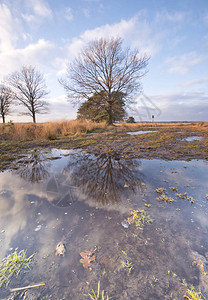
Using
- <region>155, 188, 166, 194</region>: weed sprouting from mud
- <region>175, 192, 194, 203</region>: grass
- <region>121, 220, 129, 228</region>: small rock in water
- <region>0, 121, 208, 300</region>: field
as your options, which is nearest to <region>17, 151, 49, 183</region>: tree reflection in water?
<region>0, 121, 208, 300</region>: field

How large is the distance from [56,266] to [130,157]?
343 cm

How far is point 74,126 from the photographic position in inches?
468

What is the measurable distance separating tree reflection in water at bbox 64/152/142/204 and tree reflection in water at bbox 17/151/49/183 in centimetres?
57

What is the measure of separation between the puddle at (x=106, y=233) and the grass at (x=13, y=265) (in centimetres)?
5

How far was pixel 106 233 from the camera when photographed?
1.40 meters

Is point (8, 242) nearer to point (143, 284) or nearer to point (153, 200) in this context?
point (143, 284)

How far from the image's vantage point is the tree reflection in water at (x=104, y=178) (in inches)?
84.0

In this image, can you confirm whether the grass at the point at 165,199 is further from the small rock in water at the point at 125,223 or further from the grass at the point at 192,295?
the grass at the point at 192,295

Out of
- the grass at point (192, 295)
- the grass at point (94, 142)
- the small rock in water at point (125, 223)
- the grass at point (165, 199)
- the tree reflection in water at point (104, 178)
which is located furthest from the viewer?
the grass at point (94, 142)

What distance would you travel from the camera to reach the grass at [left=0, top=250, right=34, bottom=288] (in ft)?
3.28

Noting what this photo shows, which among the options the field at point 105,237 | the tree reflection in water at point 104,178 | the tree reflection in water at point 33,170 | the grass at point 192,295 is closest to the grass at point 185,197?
the field at point 105,237

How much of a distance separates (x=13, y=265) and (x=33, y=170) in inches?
95.7

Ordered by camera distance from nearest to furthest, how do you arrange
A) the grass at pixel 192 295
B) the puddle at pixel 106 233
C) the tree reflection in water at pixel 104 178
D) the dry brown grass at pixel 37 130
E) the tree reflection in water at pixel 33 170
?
the grass at pixel 192 295, the puddle at pixel 106 233, the tree reflection in water at pixel 104 178, the tree reflection in water at pixel 33 170, the dry brown grass at pixel 37 130

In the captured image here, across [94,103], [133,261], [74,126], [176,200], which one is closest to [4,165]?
[133,261]
